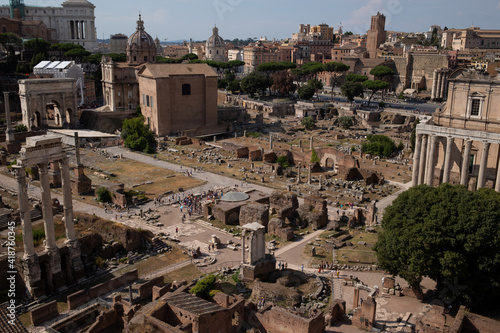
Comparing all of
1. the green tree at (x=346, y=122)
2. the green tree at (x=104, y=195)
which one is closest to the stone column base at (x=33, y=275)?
the green tree at (x=104, y=195)

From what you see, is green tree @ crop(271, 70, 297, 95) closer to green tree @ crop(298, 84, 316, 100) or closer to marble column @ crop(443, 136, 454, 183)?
green tree @ crop(298, 84, 316, 100)

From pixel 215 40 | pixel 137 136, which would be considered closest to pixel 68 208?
pixel 137 136

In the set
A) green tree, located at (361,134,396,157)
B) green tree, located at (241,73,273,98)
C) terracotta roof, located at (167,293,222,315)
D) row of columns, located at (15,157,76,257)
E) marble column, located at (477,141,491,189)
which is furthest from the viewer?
green tree, located at (241,73,273,98)

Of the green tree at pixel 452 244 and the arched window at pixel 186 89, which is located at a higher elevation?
the arched window at pixel 186 89

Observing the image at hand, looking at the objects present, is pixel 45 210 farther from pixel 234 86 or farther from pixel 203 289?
pixel 234 86

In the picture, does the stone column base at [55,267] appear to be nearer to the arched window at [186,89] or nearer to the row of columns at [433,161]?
the row of columns at [433,161]

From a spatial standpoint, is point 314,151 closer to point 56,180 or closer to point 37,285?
point 56,180

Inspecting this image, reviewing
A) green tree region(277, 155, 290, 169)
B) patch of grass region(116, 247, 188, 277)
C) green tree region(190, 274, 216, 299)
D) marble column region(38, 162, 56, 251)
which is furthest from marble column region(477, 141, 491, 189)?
marble column region(38, 162, 56, 251)
